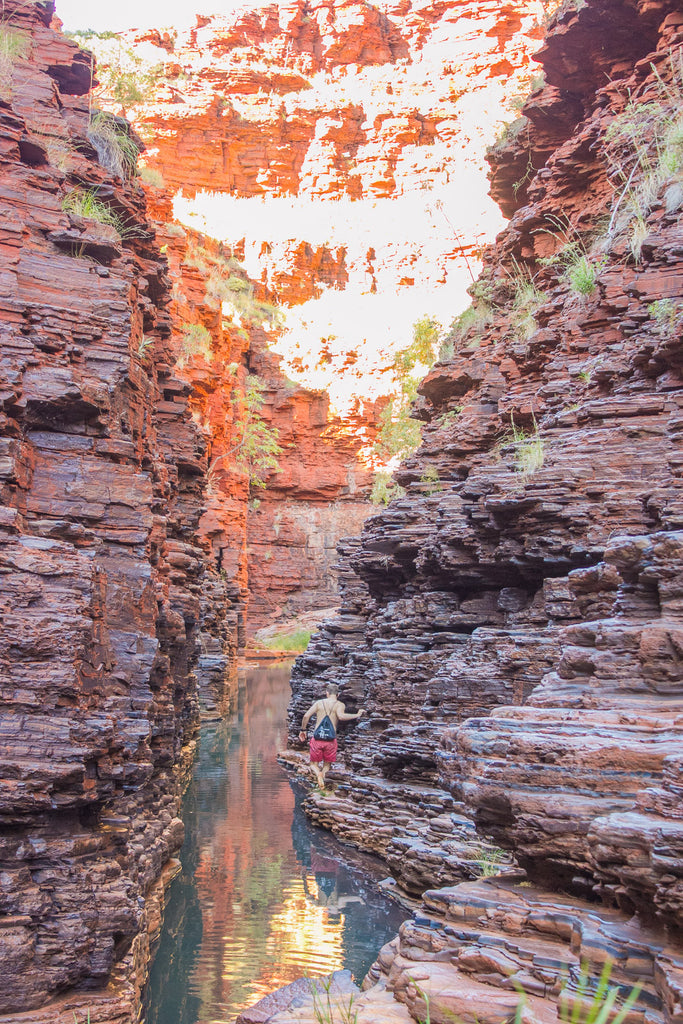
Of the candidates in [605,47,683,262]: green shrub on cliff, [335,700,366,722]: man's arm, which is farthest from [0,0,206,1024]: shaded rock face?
[605,47,683,262]: green shrub on cliff

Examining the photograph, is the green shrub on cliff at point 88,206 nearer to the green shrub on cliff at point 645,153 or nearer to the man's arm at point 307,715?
the green shrub on cliff at point 645,153

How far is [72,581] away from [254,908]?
5.09m

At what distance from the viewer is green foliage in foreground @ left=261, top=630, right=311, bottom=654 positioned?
37.6 metres

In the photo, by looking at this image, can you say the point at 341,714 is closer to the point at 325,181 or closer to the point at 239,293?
the point at 239,293

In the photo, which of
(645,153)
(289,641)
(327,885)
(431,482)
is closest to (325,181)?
(289,641)

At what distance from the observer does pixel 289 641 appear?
38.6 meters

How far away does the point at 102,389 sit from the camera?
727 centimetres

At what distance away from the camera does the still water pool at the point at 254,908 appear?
281 inches

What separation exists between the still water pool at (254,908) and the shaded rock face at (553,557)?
642 millimetres

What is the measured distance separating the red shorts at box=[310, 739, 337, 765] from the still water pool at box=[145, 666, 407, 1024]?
2.98ft

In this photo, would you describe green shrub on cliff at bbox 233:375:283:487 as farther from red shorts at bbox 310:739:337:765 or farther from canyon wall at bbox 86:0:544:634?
red shorts at bbox 310:739:337:765

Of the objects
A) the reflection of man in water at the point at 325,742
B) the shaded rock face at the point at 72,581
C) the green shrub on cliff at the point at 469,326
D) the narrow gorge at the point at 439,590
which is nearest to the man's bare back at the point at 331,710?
the reflection of man in water at the point at 325,742

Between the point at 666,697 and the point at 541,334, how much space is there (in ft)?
25.0

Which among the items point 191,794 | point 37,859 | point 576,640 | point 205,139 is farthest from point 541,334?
point 205,139
